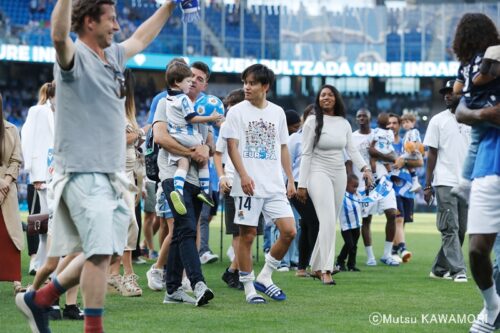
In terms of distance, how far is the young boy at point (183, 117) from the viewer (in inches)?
354

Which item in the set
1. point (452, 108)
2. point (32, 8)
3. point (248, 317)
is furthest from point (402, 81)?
point (248, 317)

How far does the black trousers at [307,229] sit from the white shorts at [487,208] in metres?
5.62

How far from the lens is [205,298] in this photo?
8562 mm

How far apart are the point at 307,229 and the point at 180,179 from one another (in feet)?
13.3

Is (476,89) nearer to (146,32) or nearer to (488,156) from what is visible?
Answer: (488,156)

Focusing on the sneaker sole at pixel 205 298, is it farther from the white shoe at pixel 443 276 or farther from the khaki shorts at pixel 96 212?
the white shoe at pixel 443 276

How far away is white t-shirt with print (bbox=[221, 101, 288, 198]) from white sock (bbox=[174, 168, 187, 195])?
0.60 meters

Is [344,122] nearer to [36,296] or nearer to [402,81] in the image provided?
[36,296]

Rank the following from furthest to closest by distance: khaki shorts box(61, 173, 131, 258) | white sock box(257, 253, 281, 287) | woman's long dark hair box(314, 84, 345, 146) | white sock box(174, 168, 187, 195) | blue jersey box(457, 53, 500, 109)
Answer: woman's long dark hair box(314, 84, 345, 146), white sock box(257, 253, 281, 287), white sock box(174, 168, 187, 195), blue jersey box(457, 53, 500, 109), khaki shorts box(61, 173, 131, 258)

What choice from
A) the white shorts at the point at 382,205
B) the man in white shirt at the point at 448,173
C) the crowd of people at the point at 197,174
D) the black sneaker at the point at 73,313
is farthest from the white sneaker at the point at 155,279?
the white shorts at the point at 382,205

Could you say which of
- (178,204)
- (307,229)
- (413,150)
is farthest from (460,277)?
(413,150)

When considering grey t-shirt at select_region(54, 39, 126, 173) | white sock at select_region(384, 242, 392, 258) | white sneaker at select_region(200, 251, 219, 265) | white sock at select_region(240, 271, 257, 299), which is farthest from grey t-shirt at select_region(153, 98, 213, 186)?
white sock at select_region(384, 242, 392, 258)

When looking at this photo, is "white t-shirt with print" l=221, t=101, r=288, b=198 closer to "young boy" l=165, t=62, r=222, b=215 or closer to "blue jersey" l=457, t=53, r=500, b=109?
"young boy" l=165, t=62, r=222, b=215

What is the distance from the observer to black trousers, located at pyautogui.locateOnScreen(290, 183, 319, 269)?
1233 centimetres
